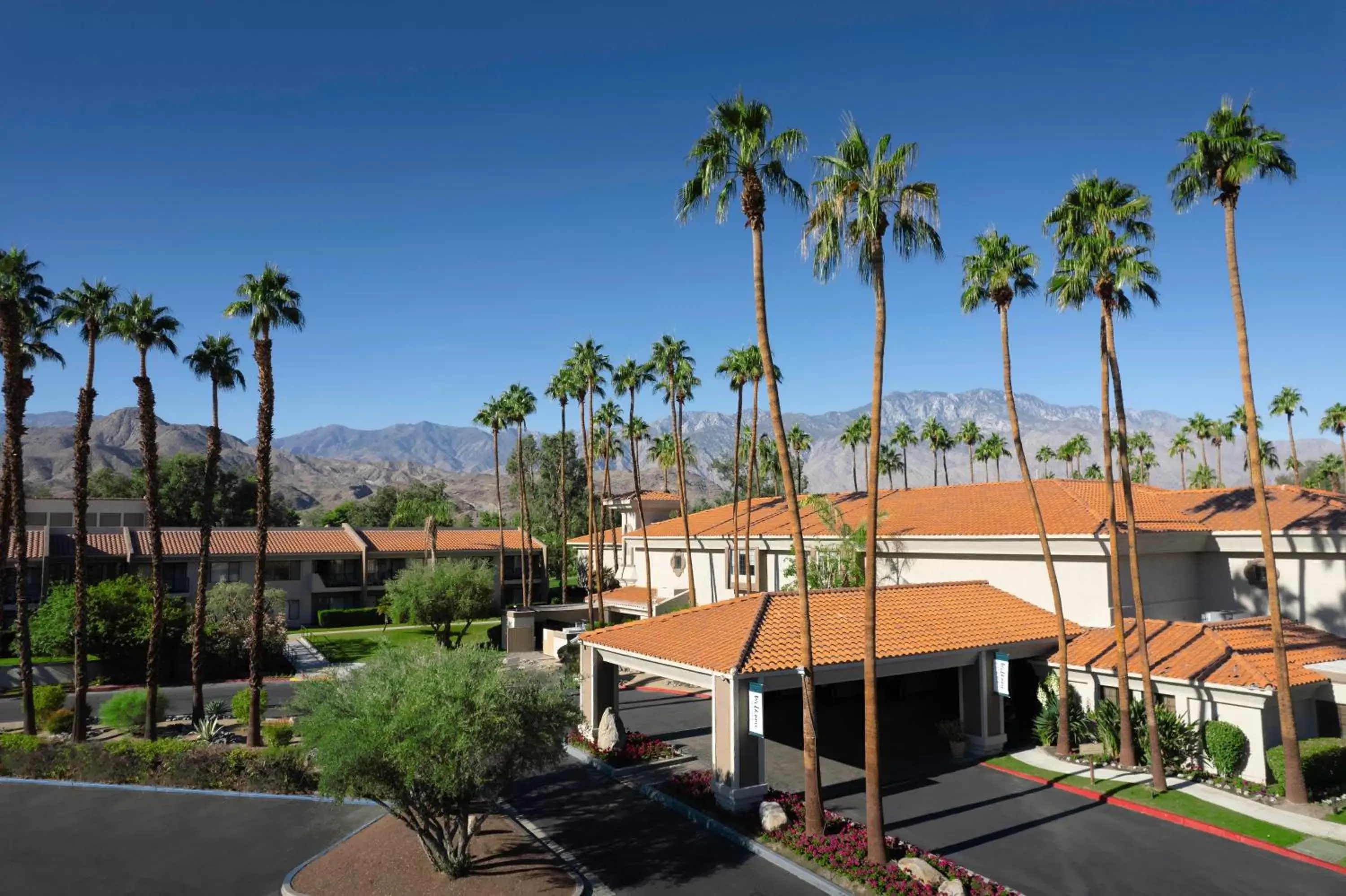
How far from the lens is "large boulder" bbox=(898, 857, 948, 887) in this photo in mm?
15148

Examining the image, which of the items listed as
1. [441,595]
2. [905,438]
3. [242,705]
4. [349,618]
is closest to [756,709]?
[242,705]

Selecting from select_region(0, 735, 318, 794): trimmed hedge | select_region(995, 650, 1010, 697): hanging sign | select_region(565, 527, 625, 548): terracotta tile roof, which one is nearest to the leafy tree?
select_region(565, 527, 625, 548): terracotta tile roof

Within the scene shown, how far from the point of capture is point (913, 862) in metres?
15.6

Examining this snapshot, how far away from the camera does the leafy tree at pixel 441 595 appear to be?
4434cm

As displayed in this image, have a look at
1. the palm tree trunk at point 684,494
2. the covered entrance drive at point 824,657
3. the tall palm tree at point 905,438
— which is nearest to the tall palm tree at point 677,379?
the palm tree trunk at point 684,494

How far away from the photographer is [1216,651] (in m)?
23.6

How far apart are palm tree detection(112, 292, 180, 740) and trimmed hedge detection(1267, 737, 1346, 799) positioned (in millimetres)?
30144

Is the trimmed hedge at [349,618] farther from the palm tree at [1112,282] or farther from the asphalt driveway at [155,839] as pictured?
the palm tree at [1112,282]

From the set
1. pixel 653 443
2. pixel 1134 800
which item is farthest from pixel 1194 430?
pixel 1134 800

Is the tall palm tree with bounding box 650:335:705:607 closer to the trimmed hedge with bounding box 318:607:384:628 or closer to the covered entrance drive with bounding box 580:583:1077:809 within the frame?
the covered entrance drive with bounding box 580:583:1077:809

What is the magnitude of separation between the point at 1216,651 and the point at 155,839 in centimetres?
2856

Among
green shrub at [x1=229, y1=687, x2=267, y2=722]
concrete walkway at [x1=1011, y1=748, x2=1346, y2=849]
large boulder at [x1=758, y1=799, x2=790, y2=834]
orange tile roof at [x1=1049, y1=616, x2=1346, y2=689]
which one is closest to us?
large boulder at [x1=758, y1=799, x2=790, y2=834]

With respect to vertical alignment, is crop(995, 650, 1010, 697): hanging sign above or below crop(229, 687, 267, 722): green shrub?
above

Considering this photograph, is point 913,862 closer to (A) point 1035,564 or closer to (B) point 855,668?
(B) point 855,668
